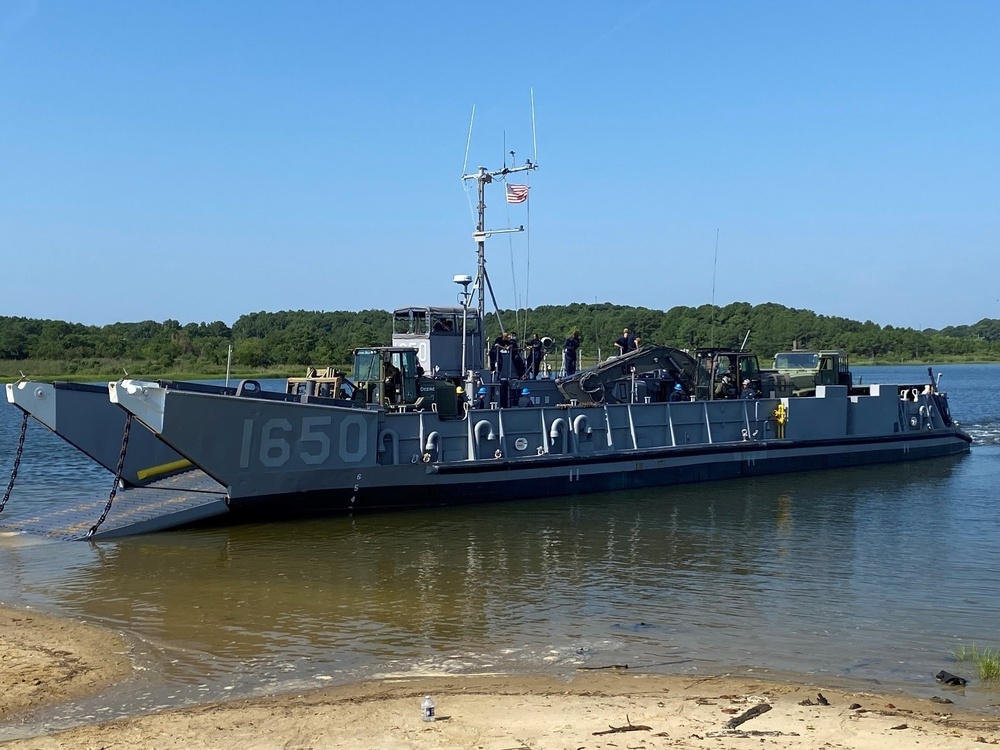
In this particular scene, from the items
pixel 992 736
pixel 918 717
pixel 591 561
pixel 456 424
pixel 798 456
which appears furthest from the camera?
pixel 798 456

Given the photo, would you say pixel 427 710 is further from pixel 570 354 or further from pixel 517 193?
pixel 570 354

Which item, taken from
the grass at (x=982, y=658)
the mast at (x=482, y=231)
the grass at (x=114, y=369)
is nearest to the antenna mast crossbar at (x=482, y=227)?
the mast at (x=482, y=231)

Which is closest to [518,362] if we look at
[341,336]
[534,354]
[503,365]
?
[534,354]

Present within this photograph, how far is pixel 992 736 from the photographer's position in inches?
264

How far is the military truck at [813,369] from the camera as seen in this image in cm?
2659

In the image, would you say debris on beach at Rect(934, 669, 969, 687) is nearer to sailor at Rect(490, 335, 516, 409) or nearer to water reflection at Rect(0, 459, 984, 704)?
water reflection at Rect(0, 459, 984, 704)

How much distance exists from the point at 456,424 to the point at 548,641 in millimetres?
8854

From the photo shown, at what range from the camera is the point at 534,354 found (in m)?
21.9

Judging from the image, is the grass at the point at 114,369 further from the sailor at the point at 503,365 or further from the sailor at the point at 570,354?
the sailor at the point at 503,365

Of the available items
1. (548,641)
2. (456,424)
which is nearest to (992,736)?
(548,641)

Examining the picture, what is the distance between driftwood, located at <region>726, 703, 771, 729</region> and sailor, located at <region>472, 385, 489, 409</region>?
12373 millimetres

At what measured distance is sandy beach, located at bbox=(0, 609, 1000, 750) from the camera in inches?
260

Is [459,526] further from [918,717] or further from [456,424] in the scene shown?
[918,717]

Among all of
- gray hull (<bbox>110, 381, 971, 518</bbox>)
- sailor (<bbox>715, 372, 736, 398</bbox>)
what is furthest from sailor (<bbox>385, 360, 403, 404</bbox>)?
sailor (<bbox>715, 372, 736, 398</bbox>)
